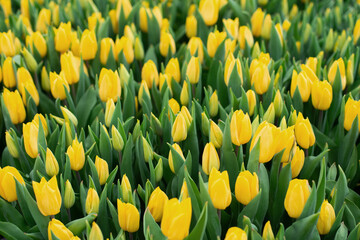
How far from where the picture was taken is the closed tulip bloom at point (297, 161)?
151 centimetres

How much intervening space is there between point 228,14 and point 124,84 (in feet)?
3.82

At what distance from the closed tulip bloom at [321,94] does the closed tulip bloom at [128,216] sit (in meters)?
0.88

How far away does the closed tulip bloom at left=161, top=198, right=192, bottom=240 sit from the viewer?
114 centimetres

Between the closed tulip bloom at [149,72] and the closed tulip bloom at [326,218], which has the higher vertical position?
the closed tulip bloom at [149,72]

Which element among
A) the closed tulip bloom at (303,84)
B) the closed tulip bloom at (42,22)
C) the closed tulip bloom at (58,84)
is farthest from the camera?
the closed tulip bloom at (42,22)

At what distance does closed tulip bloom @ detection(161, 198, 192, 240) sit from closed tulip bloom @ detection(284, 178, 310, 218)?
1.07 ft

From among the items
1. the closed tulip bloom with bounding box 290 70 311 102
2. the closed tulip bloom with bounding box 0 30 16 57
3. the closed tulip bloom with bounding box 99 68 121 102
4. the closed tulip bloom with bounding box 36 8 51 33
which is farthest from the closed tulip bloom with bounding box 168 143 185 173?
the closed tulip bloom with bounding box 36 8 51 33

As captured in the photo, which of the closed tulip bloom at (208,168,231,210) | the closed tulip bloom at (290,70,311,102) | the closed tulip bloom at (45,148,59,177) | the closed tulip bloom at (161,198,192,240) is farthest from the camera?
Answer: the closed tulip bloom at (290,70,311,102)

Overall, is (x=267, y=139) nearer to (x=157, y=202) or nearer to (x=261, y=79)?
(x=157, y=202)

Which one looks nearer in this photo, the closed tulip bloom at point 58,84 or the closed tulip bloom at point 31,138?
the closed tulip bloom at point 31,138

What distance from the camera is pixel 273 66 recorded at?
2066mm

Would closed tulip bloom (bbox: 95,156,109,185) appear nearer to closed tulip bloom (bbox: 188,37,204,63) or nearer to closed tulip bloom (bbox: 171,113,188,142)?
closed tulip bloom (bbox: 171,113,188,142)

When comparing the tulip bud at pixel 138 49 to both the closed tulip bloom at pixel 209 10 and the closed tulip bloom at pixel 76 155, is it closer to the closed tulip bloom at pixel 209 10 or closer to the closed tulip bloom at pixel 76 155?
the closed tulip bloom at pixel 209 10

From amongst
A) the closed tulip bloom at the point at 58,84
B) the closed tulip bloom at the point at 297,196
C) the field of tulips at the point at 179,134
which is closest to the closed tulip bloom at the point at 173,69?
the field of tulips at the point at 179,134
